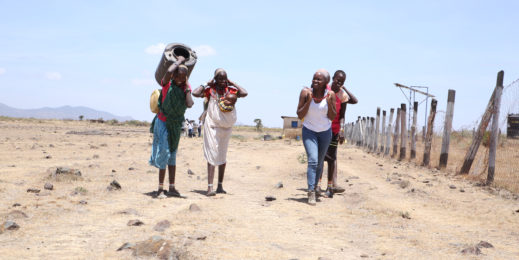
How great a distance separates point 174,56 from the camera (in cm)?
673

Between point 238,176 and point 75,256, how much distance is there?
6723 millimetres

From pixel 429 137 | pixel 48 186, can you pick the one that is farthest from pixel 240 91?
pixel 429 137

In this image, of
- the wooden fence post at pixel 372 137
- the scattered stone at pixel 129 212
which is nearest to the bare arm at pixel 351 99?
the scattered stone at pixel 129 212

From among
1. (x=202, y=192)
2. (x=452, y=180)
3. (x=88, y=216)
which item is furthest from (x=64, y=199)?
(x=452, y=180)

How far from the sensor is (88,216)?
471 centimetres

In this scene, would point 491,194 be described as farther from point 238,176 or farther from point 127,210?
point 127,210

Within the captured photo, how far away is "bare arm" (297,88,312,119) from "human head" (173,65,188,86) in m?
1.61

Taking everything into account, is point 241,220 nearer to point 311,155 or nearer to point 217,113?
point 311,155

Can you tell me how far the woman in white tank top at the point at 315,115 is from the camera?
645cm

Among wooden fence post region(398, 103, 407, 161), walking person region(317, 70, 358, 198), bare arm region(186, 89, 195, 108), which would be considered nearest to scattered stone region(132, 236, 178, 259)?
bare arm region(186, 89, 195, 108)

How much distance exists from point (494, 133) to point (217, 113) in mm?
5748

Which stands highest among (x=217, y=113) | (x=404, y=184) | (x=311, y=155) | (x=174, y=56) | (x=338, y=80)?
(x=174, y=56)

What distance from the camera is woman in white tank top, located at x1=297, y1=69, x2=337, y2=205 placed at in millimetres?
6449

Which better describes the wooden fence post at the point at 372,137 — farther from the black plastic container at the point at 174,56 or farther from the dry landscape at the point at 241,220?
the black plastic container at the point at 174,56
